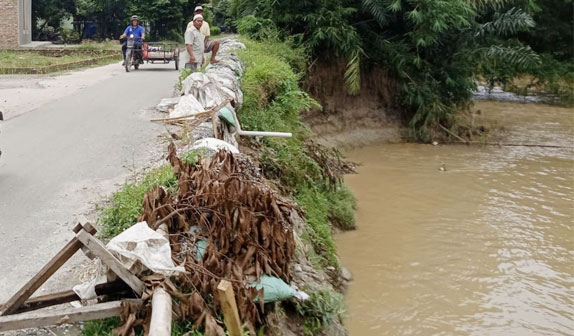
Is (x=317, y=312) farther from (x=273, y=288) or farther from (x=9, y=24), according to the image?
(x=9, y=24)

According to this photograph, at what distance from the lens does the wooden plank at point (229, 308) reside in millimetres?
3760

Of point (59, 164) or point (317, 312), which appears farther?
point (59, 164)

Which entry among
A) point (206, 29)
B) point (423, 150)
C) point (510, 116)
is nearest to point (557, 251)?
point (423, 150)

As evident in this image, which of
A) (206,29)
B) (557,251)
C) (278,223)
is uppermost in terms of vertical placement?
(206,29)

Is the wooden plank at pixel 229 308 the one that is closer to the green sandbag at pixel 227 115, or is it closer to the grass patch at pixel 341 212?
the green sandbag at pixel 227 115

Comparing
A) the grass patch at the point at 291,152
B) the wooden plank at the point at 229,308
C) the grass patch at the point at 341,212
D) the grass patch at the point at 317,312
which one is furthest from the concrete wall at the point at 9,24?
the wooden plank at the point at 229,308

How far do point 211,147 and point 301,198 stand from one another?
101 inches

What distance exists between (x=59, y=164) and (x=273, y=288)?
3.96m

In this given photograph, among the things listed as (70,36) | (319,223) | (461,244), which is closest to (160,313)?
(319,223)

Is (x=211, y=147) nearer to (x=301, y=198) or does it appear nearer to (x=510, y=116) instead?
(x=301, y=198)

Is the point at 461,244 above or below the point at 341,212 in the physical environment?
below

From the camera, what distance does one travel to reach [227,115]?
792cm

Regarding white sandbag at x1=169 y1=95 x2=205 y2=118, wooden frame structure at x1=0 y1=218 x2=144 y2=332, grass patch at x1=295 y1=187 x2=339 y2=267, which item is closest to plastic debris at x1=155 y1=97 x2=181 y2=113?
white sandbag at x1=169 y1=95 x2=205 y2=118

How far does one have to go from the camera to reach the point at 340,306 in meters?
5.84
